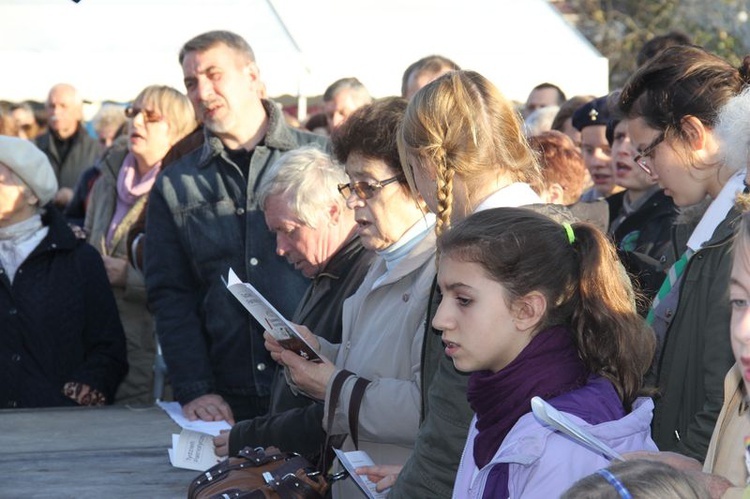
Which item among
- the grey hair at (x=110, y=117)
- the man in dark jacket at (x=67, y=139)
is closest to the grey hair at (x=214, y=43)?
the grey hair at (x=110, y=117)

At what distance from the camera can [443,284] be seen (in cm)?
256

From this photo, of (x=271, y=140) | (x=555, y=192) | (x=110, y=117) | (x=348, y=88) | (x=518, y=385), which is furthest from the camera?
(x=110, y=117)

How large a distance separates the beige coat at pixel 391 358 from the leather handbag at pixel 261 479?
0.58 ft

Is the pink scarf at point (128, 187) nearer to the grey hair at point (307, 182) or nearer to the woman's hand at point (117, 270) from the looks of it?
the woman's hand at point (117, 270)

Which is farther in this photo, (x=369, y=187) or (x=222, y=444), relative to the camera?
(x=222, y=444)

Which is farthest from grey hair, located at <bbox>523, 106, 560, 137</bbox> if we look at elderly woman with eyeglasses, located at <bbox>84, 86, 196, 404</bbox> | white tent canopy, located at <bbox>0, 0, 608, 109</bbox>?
white tent canopy, located at <bbox>0, 0, 608, 109</bbox>

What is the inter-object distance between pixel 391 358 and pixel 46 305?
261cm

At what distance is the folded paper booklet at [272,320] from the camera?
3410mm

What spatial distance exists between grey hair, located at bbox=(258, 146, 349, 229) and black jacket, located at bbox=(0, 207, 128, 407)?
1623mm

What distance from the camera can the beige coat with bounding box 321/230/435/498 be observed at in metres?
3.13

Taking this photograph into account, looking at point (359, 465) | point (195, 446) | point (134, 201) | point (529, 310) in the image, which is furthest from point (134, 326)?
point (529, 310)

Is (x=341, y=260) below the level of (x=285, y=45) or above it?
below

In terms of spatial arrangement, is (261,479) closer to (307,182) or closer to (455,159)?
(455,159)

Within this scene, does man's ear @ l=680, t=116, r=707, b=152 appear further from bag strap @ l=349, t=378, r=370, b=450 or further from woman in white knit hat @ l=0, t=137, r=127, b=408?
woman in white knit hat @ l=0, t=137, r=127, b=408
